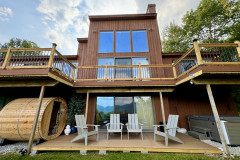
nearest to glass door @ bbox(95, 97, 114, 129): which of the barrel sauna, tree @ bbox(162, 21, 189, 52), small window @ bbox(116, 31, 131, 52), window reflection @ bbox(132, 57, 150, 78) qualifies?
window reflection @ bbox(132, 57, 150, 78)

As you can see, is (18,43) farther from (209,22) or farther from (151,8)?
(209,22)

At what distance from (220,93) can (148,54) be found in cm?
546

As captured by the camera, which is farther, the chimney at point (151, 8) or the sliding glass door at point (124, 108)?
the chimney at point (151, 8)

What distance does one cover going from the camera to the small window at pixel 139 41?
7.20 meters

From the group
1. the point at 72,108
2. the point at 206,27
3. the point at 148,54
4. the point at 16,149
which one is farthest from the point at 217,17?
the point at 16,149

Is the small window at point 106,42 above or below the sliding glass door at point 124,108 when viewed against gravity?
above

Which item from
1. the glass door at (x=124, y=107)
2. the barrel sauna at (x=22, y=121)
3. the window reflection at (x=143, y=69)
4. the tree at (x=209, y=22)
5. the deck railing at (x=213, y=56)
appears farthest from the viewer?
the tree at (x=209, y=22)

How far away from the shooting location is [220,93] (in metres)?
6.31

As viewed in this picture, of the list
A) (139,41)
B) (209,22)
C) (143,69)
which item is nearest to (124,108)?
(143,69)

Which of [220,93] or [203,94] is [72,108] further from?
[220,93]

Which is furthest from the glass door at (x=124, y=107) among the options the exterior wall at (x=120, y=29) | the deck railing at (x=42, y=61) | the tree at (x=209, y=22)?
the tree at (x=209, y=22)

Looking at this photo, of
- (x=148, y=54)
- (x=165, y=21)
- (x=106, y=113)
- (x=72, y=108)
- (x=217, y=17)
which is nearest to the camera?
(x=72, y=108)

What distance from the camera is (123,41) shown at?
24.5 ft

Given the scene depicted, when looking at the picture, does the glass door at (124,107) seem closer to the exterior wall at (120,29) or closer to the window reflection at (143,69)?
the window reflection at (143,69)
